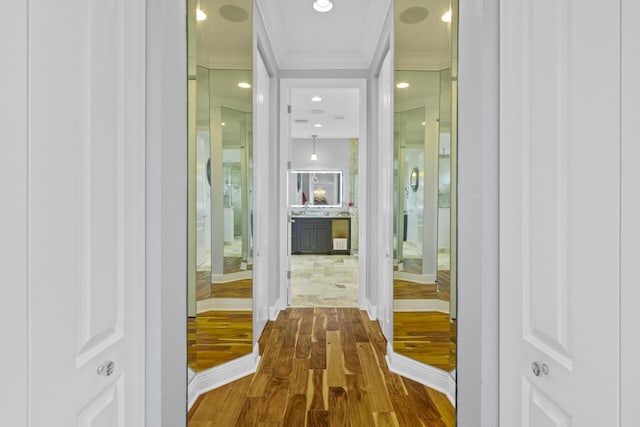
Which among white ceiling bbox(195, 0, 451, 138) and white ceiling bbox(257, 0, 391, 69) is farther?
white ceiling bbox(257, 0, 391, 69)

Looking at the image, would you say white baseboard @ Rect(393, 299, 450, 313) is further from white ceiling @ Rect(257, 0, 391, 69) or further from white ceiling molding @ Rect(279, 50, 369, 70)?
white ceiling molding @ Rect(279, 50, 369, 70)

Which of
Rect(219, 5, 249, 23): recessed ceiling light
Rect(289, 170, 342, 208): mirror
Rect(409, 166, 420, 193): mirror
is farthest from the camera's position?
Rect(289, 170, 342, 208): mirror

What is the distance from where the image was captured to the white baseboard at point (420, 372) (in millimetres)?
2355

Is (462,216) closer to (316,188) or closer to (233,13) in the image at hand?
(233,13)

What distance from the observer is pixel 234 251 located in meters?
2.51

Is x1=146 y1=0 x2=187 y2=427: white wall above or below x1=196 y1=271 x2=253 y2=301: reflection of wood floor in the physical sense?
above

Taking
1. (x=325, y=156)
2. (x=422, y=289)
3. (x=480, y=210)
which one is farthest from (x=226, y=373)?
(x=325, y=156)

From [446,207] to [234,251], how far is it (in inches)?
52.6

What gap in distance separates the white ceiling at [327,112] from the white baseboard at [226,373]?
3475mm
